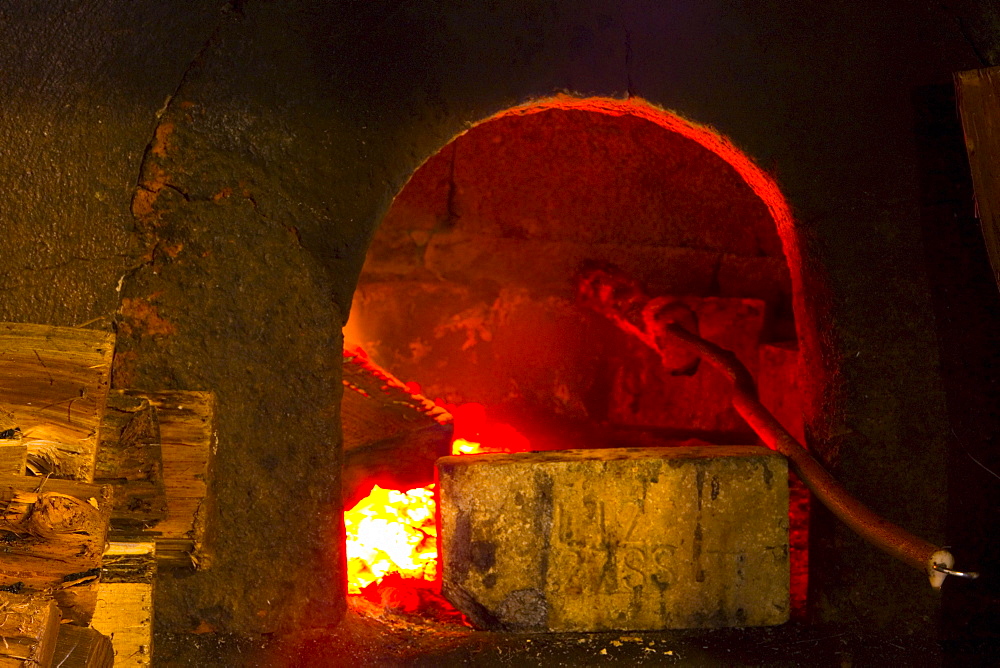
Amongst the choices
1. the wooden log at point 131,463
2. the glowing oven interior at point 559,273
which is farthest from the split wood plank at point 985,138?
the wooden log at point 131,463

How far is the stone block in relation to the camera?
8.79ft

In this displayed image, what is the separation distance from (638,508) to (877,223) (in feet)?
4.06

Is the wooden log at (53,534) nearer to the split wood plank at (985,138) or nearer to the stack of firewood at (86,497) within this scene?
the stack of firewood at (86,497)

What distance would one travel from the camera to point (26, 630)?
189 centimetres

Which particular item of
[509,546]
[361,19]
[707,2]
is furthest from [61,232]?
[707,2]

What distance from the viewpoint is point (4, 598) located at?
1924 millimetres

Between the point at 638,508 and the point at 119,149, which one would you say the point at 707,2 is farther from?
the point at 119,149

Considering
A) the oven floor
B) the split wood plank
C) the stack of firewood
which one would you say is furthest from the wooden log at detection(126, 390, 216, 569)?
the split wood plank

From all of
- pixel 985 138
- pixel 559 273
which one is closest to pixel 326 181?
pixel 985 138

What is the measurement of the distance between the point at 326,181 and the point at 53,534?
3.99 feet

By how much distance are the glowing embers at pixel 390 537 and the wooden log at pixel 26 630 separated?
1267mm

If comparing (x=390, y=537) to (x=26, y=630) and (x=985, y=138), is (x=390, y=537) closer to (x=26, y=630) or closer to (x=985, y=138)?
(x=26, y=630)

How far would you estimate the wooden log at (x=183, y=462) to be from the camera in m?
2.44

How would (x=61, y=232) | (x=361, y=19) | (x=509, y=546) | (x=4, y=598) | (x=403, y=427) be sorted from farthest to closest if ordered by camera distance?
(x=403, y=427) < (x=509, y=546) < (x=361, y=19) < (x=61, y=232) < (x=4, y=598)
